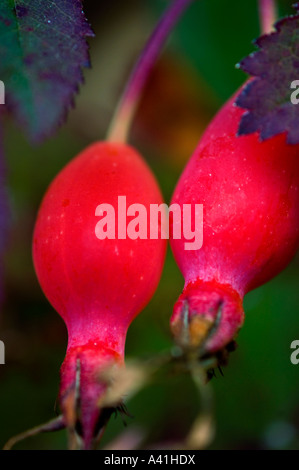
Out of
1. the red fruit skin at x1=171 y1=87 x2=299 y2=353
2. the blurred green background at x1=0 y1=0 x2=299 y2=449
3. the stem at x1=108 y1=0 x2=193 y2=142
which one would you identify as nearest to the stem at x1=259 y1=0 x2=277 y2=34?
the stem at x1=108 y1=0 x2=193 y2=142

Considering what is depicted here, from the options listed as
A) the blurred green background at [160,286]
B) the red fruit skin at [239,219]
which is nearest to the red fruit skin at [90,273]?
the red fruit skin at [239,219]

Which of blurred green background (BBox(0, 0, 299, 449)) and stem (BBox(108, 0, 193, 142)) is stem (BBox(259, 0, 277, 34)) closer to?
stem (BBox(108, 0, 193, 142))

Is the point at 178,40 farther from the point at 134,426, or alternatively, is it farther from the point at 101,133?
the point at 134,426

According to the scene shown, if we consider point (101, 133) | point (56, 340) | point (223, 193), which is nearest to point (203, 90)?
point (101, 133)

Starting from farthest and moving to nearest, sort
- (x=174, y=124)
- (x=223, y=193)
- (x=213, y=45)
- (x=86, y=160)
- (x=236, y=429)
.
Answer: (x=174, y=124), (x=213, y=45), (x=236, y=429), (x=86, y=160), (x=223, y=193)

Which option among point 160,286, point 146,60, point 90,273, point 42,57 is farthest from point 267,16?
point 160,286

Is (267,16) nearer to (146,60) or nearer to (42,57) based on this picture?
(146,60)
